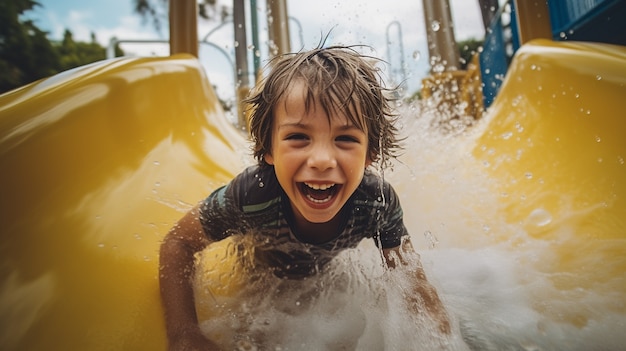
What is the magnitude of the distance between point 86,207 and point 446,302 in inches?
34.1

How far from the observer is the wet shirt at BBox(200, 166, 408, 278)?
107 centimetres

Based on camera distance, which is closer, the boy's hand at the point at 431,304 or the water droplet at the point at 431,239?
the boy's hand at the point at 431,304

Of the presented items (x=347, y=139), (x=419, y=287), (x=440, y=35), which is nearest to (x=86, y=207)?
(x=347, y=139)

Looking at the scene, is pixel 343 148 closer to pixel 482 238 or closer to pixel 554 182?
pixel 482 238

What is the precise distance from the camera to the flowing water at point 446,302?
92cm

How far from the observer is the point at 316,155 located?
0.83 meters

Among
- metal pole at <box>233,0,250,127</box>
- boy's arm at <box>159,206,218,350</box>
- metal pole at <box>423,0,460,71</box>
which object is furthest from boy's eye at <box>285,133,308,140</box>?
metal pole at <box>233,0,250,127</box>

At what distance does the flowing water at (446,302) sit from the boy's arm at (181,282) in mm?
54

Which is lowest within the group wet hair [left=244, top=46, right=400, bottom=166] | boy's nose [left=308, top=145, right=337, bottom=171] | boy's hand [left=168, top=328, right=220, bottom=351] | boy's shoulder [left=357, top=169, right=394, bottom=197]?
boy's hand [left=168, top=328, right=220, bottom=351]

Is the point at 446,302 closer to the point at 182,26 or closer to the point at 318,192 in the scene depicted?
the point at 318,192

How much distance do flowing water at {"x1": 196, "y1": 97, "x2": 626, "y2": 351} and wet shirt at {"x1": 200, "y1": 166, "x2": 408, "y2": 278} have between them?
0.30 feet

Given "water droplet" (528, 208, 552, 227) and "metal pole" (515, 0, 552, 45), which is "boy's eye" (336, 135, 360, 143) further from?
"metal pole" (515, 0, 552, 45)

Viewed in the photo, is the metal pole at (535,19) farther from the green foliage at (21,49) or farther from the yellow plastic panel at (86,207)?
the green foliage at (21,49)

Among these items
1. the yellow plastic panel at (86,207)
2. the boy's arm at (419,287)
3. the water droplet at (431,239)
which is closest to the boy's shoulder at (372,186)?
the boy's arm at (419,287)
